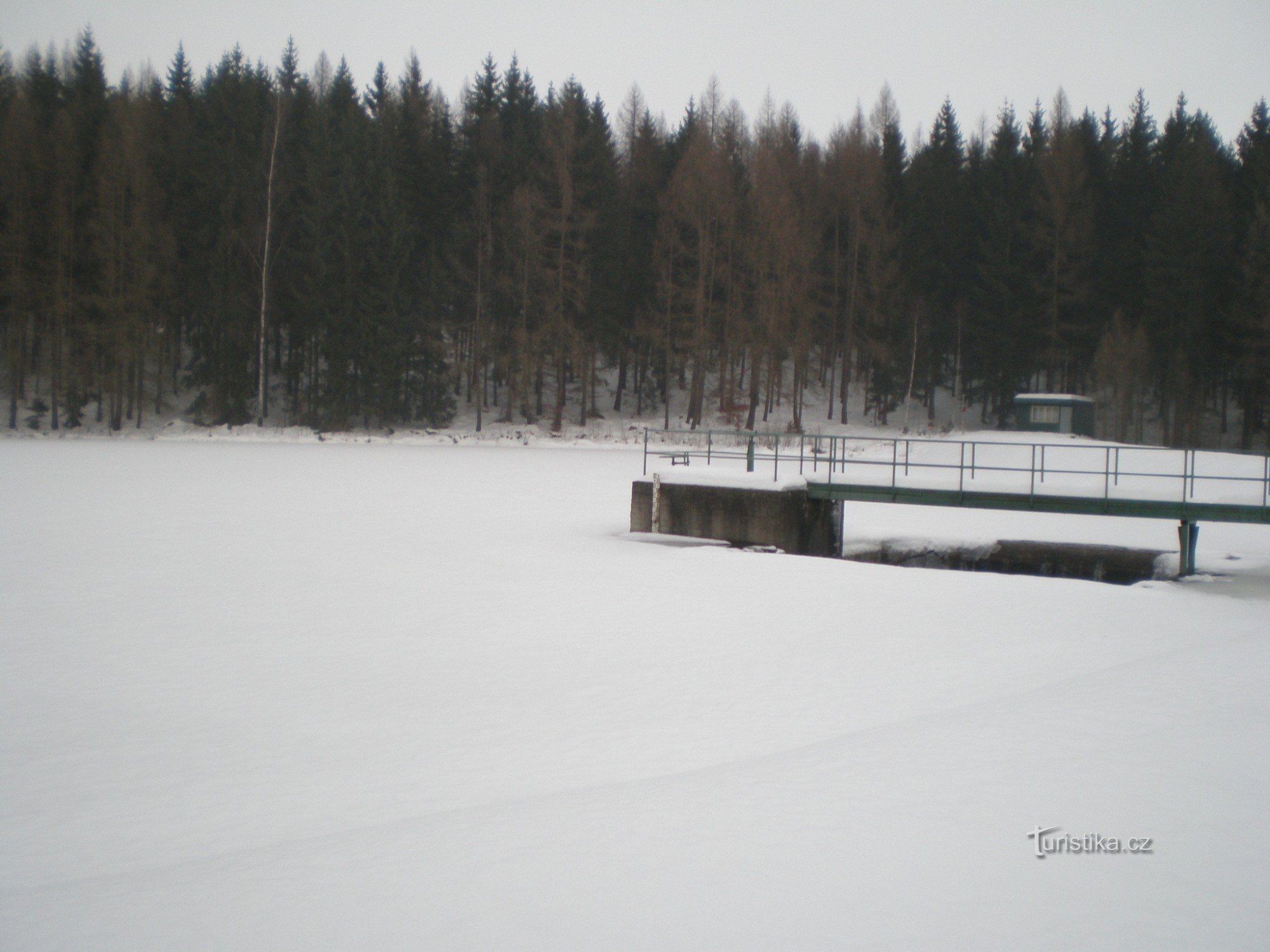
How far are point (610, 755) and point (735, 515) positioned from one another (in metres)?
12.3

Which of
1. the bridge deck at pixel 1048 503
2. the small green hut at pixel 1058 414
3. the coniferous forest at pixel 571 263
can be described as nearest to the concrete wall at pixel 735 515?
the bridge deck at pixel 1048 503

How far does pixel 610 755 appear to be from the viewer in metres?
7.73

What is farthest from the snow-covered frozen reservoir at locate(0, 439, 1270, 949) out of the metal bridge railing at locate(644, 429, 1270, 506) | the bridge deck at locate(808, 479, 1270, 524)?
the metal bridge railing at locate(644, 429, 1270, 506)

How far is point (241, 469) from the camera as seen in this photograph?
1158 inches

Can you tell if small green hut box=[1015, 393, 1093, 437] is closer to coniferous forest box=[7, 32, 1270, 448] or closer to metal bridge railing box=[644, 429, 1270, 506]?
metal bridge railing box=[644, 429, 1270, 506]

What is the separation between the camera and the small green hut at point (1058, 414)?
1587 inches

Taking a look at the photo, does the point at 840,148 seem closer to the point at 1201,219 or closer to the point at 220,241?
the point at 1201,219

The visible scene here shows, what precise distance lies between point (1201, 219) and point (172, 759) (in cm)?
5708

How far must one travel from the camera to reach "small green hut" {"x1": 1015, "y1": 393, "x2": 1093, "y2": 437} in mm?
40312

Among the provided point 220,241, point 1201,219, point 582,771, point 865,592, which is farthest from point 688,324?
point 582,771

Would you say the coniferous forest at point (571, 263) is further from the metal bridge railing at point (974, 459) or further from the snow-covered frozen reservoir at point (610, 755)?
the snow-covered frozen reservoir at point (610, 755)

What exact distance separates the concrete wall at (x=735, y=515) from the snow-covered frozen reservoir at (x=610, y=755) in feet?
10.7

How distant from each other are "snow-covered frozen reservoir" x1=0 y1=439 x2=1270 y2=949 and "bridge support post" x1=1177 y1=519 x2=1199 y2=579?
2.26 m

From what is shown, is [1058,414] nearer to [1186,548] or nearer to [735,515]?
[1186,548]
